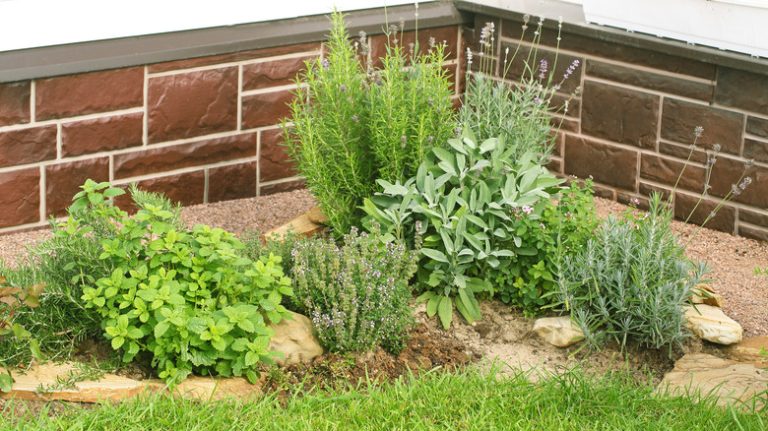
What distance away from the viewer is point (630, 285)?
14.3ft

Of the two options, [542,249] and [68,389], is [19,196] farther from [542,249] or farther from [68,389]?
[542,249]

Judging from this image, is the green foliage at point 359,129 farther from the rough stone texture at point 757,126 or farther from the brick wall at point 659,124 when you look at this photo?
the rough stone texture at point 757,126

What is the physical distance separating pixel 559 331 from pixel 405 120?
0.93m

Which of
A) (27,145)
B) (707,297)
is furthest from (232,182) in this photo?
(707,297)

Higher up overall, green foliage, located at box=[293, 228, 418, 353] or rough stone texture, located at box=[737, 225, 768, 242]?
green foliage, located at box=[293, 228, 418, 353]

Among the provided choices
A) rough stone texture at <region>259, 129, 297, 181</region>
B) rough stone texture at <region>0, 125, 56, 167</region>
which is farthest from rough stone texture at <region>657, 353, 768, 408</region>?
rough stone texture at <region>0, 125, 56, 167</region>

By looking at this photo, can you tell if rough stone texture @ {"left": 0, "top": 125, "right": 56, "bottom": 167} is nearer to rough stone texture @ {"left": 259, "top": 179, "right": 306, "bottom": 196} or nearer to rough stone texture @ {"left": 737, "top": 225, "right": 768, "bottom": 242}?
rough stone texture @ {"left": 259, "top": 179, "right": 306, "bottom": 196}

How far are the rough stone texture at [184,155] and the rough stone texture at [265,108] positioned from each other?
0.06 m

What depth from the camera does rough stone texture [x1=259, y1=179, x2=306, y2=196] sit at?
5.73m

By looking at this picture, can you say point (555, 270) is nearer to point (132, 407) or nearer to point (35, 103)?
point (132, 407)

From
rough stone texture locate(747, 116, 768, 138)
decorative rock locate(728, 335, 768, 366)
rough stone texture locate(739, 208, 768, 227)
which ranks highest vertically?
rough stone texture locate(747, 116, 768, 138)

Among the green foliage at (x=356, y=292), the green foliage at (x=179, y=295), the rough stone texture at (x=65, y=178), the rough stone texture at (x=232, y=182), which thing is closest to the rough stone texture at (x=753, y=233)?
the green foliage at (x=356, y=292)

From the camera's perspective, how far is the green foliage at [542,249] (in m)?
4.50

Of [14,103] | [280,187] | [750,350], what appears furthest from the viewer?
[280,187]
